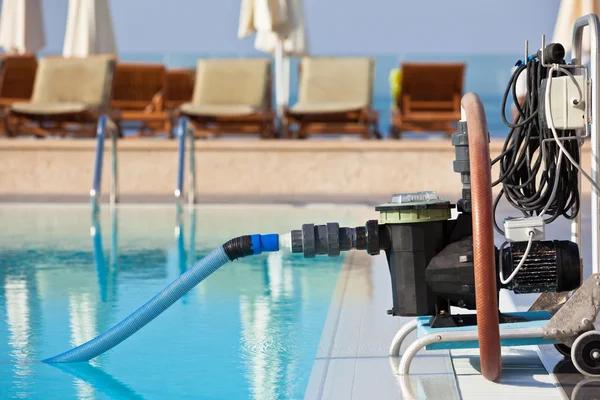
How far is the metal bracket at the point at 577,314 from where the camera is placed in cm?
299

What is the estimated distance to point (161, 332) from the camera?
13.0 feet

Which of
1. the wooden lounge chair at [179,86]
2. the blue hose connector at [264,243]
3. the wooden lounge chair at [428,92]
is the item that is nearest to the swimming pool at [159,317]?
the blue hose connector at [264,243]

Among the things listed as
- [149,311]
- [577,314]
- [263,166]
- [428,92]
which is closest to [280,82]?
[428,92]

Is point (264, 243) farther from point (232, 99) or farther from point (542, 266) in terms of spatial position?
point (232, 99)

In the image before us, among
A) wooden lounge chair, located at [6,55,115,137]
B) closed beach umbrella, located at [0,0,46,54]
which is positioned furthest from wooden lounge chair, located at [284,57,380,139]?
closed beach umbrella, located at [0,0,46,54]

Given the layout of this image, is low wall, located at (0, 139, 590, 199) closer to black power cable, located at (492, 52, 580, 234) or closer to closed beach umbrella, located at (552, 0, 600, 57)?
closed beach umbrella, located at (552, 0, 600, 57)

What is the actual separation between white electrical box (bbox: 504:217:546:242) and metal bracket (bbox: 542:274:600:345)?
19 cm

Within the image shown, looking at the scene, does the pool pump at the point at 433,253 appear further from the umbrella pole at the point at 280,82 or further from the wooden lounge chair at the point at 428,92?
the wooden lounge chair at the point at 428,92

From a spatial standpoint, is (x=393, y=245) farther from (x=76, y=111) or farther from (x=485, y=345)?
(x=76, y=111)

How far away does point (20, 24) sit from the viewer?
1521 centimetres

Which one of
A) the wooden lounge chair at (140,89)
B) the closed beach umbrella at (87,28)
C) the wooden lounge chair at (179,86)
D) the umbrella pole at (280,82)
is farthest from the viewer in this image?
the wooden lounge chair at (179,86)

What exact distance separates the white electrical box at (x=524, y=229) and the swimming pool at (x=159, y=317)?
0.71m

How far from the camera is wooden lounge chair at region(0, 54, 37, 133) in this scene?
531 inches

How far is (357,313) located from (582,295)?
1358mm
